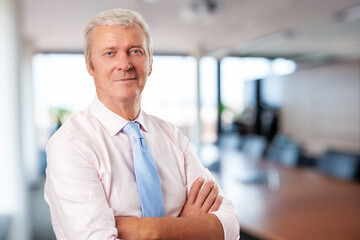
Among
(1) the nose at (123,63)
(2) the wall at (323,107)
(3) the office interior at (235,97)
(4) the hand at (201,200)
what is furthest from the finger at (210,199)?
(2) the wall at (323,107)

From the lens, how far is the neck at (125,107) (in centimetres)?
92

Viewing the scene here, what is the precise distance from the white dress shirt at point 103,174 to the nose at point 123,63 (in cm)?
14

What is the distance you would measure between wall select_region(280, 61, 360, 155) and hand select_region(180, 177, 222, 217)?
16.8 feet

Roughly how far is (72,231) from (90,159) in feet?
0.54

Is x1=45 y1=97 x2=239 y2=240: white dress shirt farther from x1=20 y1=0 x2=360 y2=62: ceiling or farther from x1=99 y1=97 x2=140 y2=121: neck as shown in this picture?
x1=20 y1=0 x2=360 y2=62: ceiling

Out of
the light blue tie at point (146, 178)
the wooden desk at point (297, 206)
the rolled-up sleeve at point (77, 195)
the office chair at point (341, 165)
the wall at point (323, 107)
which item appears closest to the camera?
the rolled-up sleeve at point (77, 195)

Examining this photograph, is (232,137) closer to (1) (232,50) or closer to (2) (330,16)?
(2) (330,16)

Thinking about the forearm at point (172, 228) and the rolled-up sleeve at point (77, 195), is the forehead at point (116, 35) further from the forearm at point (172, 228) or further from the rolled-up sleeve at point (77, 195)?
the forearm at point (172, 228)

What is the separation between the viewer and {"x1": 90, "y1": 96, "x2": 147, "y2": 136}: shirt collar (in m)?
0.93

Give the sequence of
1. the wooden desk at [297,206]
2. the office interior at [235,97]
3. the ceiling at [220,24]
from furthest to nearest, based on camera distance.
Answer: the ceiling at [220,24] → the office interior at [235,97] → the wooden desk at [297,206]

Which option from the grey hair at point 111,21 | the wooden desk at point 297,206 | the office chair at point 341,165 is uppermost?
the grey hair at point 111,21

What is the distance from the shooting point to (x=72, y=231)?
80cm

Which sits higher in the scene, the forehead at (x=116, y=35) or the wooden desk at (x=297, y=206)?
the forehead at (x=116, y=35)

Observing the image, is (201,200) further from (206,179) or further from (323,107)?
(323,107)
